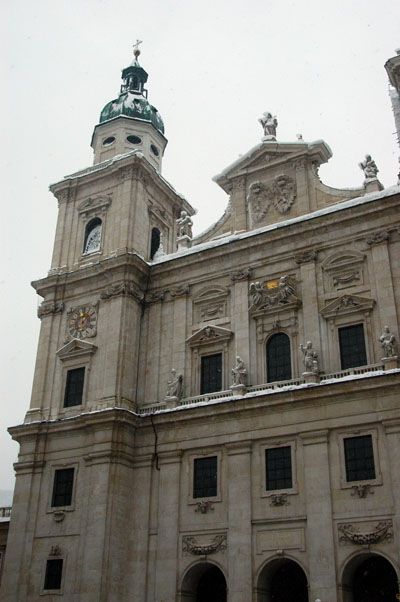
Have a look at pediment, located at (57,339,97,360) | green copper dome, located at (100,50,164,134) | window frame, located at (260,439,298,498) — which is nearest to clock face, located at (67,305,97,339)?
pediment, located at (57,339,97,360)

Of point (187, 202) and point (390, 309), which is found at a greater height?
point (187, 202)

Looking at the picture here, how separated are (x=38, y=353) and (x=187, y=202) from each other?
12890mm

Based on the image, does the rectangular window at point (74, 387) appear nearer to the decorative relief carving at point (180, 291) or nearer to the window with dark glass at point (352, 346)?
the decorative relief carving at point (180, 291)

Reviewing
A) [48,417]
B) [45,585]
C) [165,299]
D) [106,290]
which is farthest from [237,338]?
[45,585]

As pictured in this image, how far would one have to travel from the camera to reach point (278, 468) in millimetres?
27484

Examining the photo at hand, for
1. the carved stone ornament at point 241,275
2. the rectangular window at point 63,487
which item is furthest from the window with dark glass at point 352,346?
the rectangular window at point 63,487

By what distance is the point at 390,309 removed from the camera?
27.6 metres

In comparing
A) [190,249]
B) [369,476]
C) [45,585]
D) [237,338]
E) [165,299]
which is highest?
[190,249]

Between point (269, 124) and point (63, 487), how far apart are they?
20.1m

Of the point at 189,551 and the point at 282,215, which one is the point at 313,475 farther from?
the point at 282,215

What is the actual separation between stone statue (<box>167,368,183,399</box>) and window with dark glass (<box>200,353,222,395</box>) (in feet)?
3.08

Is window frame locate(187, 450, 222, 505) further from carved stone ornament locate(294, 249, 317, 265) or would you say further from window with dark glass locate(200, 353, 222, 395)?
carved stone ornament locate(294, 249, 317, 265)

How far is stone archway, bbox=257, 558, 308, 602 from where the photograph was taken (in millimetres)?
26188

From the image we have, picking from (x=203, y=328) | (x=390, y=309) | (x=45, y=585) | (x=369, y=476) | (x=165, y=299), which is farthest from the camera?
(x=165, y=299)
